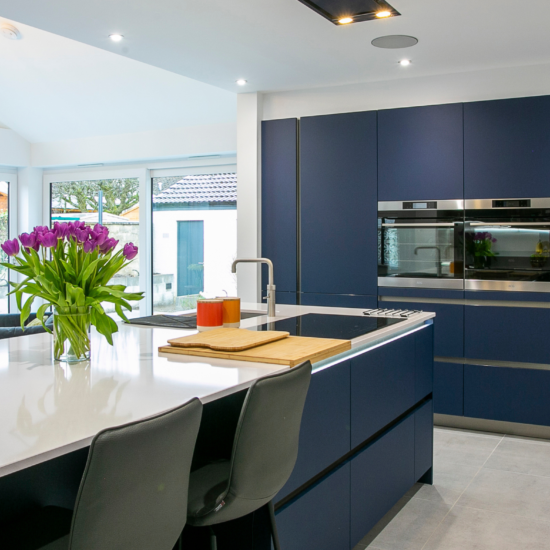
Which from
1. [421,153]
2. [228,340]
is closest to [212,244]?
[421,153]

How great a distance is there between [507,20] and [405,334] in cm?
178

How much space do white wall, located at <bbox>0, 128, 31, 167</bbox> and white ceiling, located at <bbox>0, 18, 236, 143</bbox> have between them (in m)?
0.32

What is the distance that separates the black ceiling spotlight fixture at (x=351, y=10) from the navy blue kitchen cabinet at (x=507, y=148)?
134cm

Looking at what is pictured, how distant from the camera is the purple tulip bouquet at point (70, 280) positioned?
1.89m

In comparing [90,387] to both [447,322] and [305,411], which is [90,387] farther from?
[447,322]

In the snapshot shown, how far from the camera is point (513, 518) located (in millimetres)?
2982

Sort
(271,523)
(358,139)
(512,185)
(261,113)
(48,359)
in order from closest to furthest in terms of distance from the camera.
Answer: (271,523)
(48,359)
(512,185)
(358,139)
(261,113)

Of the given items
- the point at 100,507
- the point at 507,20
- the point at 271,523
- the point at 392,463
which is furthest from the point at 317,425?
the point at 507,20

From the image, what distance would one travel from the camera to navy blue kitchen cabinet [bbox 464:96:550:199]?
4.14 metres

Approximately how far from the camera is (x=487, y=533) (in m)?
2.82

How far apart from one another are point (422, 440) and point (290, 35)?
232 cm

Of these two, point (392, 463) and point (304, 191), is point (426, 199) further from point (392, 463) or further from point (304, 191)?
point (392, 463)

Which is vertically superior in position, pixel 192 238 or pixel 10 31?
pixel 10 31

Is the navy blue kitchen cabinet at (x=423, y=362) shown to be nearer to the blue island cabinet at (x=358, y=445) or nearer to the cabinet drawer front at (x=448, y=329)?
the blue island cabinet at (x=358, y=445)
